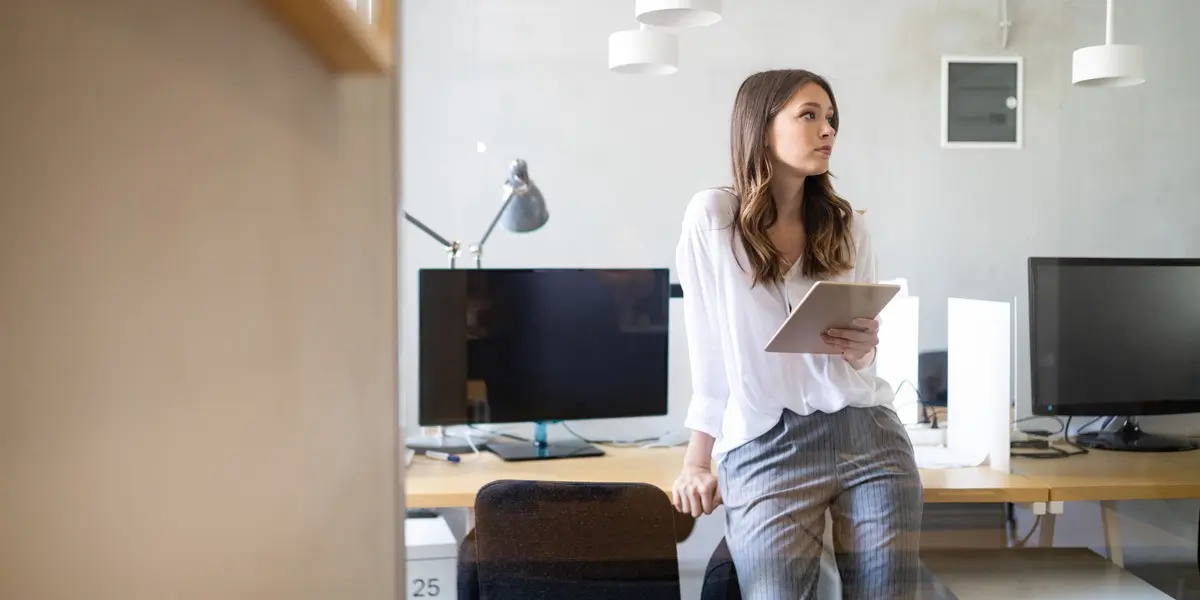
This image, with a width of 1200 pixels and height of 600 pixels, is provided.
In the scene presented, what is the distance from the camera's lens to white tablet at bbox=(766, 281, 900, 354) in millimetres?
1289

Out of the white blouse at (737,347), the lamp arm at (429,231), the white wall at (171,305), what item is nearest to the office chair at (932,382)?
the white blouse at (737,347)

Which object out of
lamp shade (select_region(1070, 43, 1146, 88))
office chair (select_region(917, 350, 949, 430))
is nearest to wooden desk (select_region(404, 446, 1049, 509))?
office chair (select_region(917, 350, 949, 430))

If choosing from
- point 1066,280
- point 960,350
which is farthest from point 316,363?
point 1066,280

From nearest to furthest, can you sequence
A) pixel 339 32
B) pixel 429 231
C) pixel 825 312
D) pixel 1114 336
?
1. pixel 339 32
2. pixel 825 312
3. pixel 429 231
4. pixel 1114 336

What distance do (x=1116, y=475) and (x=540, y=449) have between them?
1081mm

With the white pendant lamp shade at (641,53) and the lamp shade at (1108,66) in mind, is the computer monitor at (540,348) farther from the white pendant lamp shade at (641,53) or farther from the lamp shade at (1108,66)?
the lamp shade at (1108,66)

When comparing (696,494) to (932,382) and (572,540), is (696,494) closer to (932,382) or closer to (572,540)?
(572,540)

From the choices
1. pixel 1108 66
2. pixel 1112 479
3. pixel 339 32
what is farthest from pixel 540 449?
pixel 1108 66

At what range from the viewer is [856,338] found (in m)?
1.43

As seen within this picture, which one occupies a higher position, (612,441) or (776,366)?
(776,366)

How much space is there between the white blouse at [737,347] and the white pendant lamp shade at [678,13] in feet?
0.92

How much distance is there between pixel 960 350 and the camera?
5.40 ft

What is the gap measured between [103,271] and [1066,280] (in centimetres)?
162

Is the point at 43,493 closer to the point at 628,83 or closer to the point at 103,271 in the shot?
the point at 103,271
